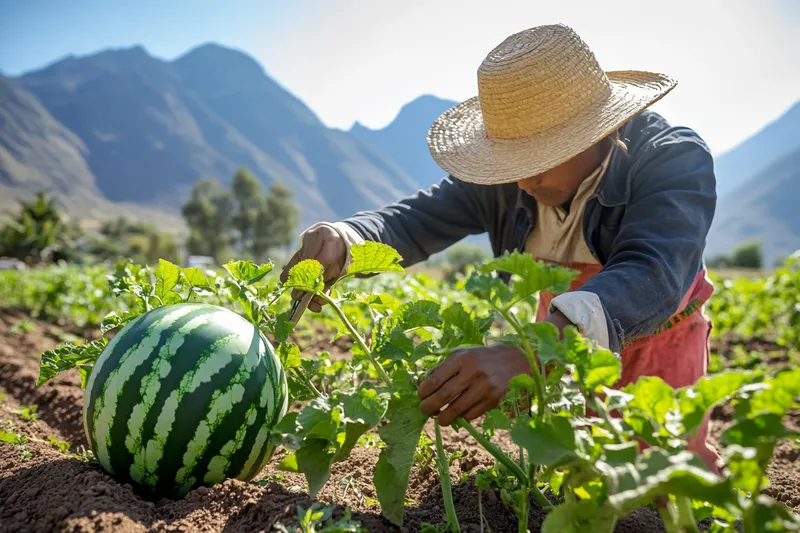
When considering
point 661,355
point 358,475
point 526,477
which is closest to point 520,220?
point 661,355

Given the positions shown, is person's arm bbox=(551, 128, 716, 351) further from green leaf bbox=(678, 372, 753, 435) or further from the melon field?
green leaf bbox=(678, 372, 753, 435)

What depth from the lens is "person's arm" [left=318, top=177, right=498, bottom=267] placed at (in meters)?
2.81

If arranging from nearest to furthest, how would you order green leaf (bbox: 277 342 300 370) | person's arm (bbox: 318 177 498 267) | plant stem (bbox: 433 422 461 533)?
plant stem (bbox: 433 422 461 533) < green leaf (bbox: 277 342 300 370) < person's arm (bbox: 318 177 498 267)

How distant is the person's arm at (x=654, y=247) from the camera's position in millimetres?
1605

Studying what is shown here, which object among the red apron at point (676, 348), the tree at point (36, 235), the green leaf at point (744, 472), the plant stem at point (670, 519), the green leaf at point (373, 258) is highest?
the green leaf at point (373, 258)

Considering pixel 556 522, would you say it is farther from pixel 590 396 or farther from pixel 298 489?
pixel 298 489

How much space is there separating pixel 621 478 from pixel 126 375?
1.37m

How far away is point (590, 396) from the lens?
1.12 metres

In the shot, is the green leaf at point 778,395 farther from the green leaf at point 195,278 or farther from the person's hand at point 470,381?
the green leaf at point 195,278

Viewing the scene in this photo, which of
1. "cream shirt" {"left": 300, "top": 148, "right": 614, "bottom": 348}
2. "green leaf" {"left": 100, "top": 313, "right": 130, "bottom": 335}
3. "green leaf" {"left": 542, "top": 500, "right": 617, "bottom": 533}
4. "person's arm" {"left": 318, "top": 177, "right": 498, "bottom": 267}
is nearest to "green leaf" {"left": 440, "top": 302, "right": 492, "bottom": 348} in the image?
"green leaf" {"left": 542, "top": 500, "right": 617, "bottom": 533}

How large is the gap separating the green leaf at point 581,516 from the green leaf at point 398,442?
1.29ft

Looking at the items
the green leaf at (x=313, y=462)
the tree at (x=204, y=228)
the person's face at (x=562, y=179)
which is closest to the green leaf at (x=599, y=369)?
the green leaf at (x=313, y=462)

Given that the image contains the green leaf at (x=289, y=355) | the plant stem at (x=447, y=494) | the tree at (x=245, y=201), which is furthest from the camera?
the tree at (x=245, y=201)

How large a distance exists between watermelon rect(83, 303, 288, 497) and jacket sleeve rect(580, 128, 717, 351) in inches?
39.7
